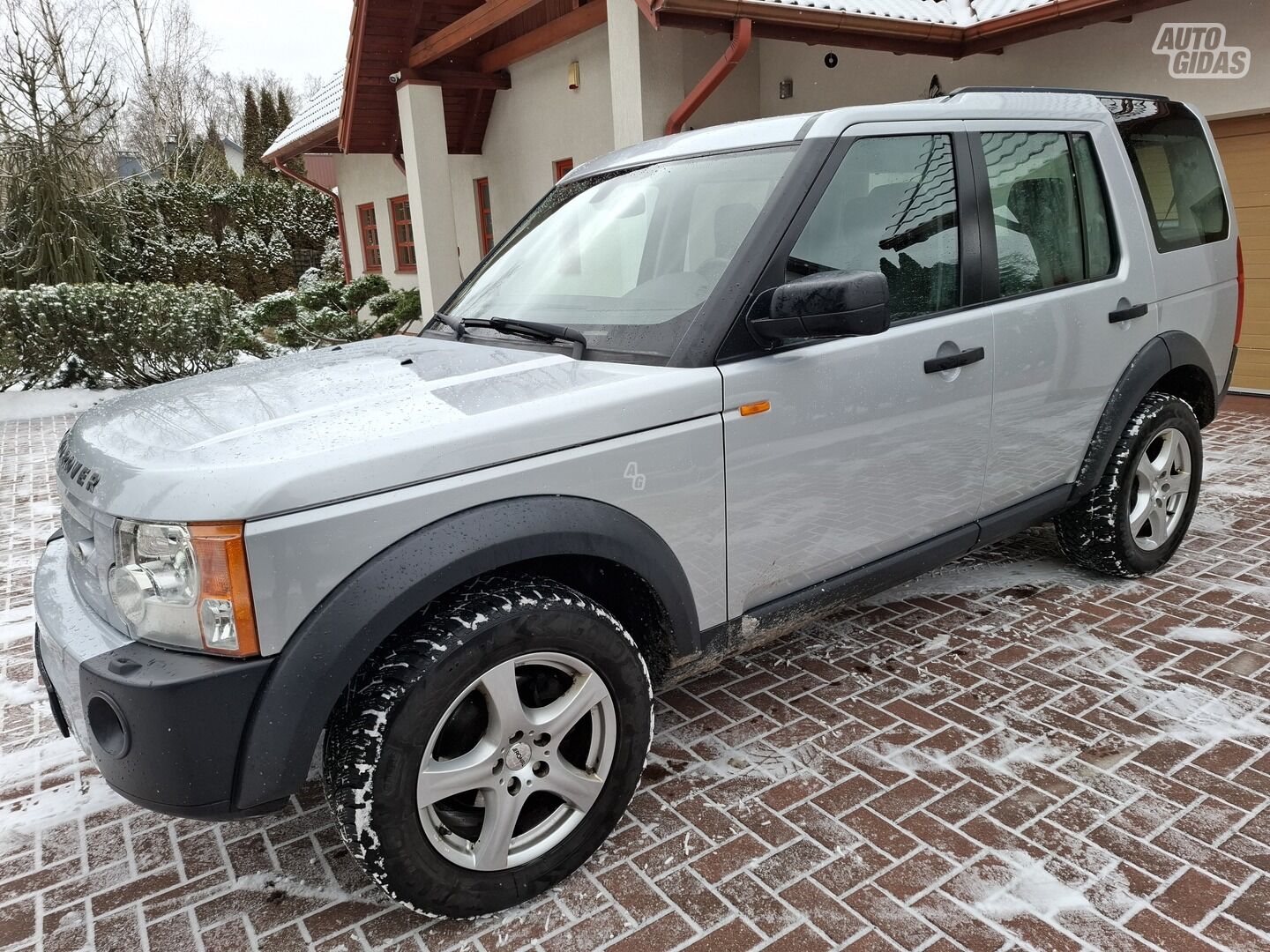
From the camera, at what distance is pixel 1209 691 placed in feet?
10.7

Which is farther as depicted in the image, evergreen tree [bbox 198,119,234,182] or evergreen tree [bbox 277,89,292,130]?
evergreen tree [bbox 277,89,292,130]

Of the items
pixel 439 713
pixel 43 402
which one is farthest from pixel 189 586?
pixel 43 402

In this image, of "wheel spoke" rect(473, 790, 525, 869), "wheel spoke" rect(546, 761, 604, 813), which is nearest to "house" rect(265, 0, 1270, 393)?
"wheel spoke" rect(546, 761, 604, 813)

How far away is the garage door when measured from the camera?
761 centimetres

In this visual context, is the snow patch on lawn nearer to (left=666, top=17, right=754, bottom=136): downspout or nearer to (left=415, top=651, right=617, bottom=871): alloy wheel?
(left=666, top=17, right=754, bottom=136): downspout

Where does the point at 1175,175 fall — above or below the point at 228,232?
below

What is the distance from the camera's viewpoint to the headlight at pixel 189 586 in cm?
190

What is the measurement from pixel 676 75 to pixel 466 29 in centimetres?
355

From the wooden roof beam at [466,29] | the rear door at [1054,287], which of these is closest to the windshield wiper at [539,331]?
the rear door at [1054,287]

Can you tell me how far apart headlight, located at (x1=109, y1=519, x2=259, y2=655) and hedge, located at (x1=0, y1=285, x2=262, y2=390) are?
36.1 ft

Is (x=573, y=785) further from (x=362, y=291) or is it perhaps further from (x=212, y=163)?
(x=212, y=163)

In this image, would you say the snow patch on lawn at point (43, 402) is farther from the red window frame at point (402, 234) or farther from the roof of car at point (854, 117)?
the roof of car at point (854, 117)

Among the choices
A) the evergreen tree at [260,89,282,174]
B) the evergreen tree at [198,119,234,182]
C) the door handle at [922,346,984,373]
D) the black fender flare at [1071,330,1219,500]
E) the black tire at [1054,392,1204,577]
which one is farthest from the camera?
the evergreen tree at [260,89,282,174]

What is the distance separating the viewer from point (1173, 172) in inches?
161
